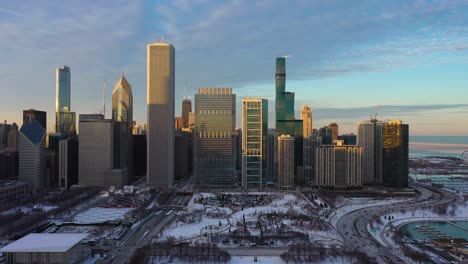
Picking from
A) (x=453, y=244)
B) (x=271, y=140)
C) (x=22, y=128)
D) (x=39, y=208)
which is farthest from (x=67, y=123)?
(x=453, y=244)

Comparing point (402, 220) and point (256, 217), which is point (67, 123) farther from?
point (402, 220)

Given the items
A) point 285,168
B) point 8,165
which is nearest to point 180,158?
point 285,168

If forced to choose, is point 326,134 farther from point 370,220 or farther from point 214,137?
point 370,220

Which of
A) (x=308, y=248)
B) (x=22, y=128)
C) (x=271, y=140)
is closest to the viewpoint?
(x=308, y=248)

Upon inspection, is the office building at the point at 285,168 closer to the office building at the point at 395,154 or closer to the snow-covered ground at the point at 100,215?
the office building at the point at 395,154

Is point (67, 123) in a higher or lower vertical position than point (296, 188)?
higher

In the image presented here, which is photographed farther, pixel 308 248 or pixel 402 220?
pixel 402 220

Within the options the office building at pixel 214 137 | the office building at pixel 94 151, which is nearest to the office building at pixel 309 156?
the office building at pixel 214 137

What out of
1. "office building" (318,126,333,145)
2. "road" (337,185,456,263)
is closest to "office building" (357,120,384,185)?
"road" (337,185,456,263)
